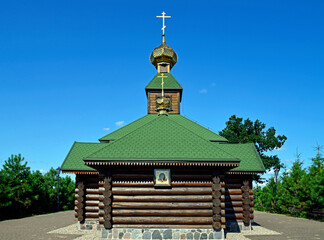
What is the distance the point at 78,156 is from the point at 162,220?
7.30m

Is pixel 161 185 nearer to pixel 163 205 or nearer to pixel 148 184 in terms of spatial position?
pixel 148 184

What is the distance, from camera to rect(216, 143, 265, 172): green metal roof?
1595 cm

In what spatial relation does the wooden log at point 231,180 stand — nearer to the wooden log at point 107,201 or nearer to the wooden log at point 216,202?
the wooden log at point 216,202

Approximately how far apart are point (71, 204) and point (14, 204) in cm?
1227

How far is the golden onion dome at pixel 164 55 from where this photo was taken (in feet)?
81.3

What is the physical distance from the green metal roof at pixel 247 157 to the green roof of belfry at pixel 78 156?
869 centimetres

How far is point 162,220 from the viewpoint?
12.8m

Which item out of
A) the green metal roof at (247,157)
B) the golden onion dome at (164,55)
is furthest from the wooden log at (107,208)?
the golden onion dome at (164,55)

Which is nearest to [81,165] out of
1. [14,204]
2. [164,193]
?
[164,193]

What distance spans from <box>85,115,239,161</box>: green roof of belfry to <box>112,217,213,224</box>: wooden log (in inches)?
117

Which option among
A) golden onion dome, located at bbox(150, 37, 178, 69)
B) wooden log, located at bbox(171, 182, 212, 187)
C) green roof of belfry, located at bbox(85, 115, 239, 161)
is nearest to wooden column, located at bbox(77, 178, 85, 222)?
green roof of belfry, located at bbox(85, 115, 239, 161)

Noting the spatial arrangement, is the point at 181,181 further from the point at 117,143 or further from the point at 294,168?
the point at 294,168

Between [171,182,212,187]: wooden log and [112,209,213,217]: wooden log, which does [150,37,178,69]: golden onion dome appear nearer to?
[171,182,212,187]: wooden log

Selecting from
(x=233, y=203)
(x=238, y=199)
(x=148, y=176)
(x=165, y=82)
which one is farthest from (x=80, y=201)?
(x=165, y=82)
